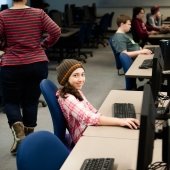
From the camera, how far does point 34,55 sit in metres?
3.60

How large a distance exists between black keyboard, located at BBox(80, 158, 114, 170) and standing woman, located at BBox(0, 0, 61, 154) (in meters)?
1.77

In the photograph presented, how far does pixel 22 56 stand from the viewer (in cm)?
354

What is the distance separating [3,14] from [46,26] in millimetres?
400

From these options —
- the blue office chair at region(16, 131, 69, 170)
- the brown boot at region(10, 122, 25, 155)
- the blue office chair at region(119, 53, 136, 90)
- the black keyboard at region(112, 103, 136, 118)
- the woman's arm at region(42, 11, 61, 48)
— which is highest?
the woman's arm at region(42, 11, 61, 48)

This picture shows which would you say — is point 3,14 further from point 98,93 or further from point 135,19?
point 135,19

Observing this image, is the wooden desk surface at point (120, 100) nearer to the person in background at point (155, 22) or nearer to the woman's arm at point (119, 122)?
the woman's arm at point (119, 122)

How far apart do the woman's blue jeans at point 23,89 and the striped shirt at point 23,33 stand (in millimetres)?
66

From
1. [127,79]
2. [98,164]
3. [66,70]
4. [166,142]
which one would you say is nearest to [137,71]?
[127,79]

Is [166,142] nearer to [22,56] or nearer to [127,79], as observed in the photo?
[22,56]

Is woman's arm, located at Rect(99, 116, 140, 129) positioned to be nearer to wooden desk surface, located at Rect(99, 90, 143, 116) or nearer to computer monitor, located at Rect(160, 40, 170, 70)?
wooden desk surface, located at Rect(99, 90, 143, 116)

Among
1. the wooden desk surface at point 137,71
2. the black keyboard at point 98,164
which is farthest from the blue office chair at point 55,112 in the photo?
the wooden desk surface at point 137,71

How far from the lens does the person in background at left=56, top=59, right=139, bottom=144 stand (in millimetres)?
2541

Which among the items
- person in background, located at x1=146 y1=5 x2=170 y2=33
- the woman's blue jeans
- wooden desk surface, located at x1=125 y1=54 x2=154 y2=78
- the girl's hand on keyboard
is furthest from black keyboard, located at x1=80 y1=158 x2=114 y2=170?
person in background, located at x1=146 y1=5 x2=170 y2=33

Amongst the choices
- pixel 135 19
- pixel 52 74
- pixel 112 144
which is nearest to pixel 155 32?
pixel 135 19
